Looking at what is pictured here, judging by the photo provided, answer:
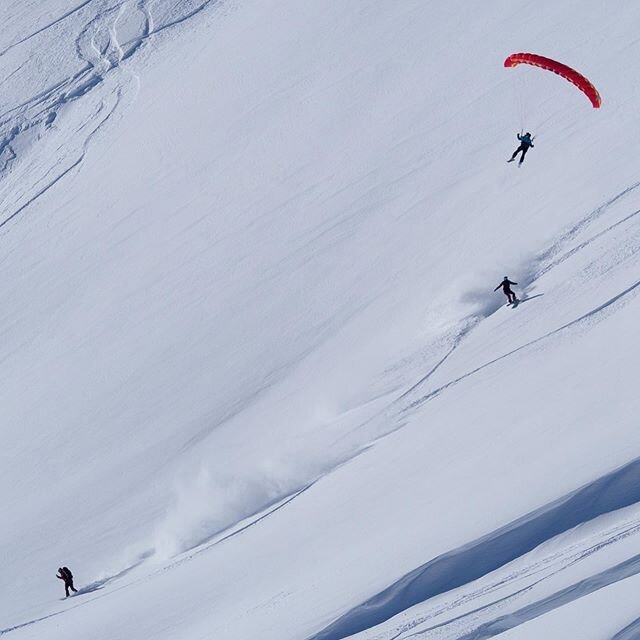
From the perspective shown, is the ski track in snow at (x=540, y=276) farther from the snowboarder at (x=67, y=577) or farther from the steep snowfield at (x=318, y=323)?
the snowboarder at (x=67, y=577)

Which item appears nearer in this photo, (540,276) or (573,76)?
(573,76)

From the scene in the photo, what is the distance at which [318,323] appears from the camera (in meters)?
25.0

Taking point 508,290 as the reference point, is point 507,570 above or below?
below

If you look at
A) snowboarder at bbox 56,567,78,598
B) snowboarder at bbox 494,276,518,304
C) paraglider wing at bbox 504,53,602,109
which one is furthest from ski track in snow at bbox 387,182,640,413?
snowboarder at bbox 56,567,78,598

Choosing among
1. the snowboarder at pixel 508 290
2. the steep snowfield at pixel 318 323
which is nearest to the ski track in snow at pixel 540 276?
the steep snowfield at pixel 318 323

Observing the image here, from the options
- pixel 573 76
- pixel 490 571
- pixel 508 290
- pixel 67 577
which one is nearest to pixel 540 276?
pixel 508 290

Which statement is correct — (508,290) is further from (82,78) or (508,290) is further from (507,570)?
(82,78)

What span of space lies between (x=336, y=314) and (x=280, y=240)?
3.23 m

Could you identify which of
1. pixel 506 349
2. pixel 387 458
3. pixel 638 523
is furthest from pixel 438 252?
pixel 638 523

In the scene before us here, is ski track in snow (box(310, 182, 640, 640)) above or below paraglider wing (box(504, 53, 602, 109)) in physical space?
below

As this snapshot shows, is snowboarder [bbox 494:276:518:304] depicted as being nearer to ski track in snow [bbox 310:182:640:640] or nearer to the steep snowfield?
the steep snowfield

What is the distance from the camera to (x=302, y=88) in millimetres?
31281

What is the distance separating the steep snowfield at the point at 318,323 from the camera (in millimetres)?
17594

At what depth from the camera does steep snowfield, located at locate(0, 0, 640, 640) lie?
57.7 ft
